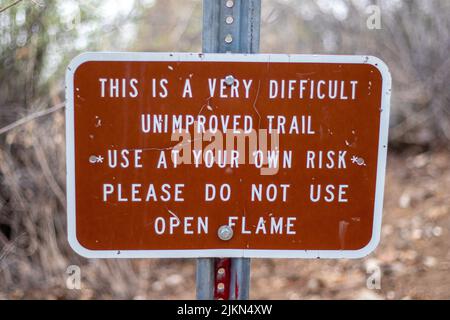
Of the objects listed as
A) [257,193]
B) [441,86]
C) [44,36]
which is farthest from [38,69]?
[441,86]

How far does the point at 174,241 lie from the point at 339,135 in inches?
17.6

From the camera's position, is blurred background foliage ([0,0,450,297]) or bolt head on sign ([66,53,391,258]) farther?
blurred background foliage ([0,0,450,297])

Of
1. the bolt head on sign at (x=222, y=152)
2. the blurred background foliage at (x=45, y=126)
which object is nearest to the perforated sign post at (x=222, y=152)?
the bolt head on sign at (x=222, y=152)

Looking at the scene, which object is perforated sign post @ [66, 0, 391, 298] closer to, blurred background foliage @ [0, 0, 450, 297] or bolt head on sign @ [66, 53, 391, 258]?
bolt head on sign @ [66, 53, 391, 258]

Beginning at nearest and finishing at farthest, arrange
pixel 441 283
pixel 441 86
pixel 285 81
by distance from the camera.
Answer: pixel 285 81
pixel 441 283
pixel 441 86

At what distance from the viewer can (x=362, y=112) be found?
3.74ft

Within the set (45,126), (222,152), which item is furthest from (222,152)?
(45,126)

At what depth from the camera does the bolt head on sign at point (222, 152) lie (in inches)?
43.6

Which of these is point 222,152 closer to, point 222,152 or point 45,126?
point 222,152

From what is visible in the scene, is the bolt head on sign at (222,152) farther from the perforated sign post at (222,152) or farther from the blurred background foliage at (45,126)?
the blurred background foliage at (45,126)

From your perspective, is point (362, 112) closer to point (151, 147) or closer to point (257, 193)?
point (257, 193)

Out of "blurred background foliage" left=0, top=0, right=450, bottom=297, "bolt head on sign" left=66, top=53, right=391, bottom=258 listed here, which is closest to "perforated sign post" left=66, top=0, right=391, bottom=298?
"bolt head on sign" left=66, top=53, right=391, bottom=258

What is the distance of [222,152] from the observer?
44.5 inches

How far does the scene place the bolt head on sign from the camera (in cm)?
111
